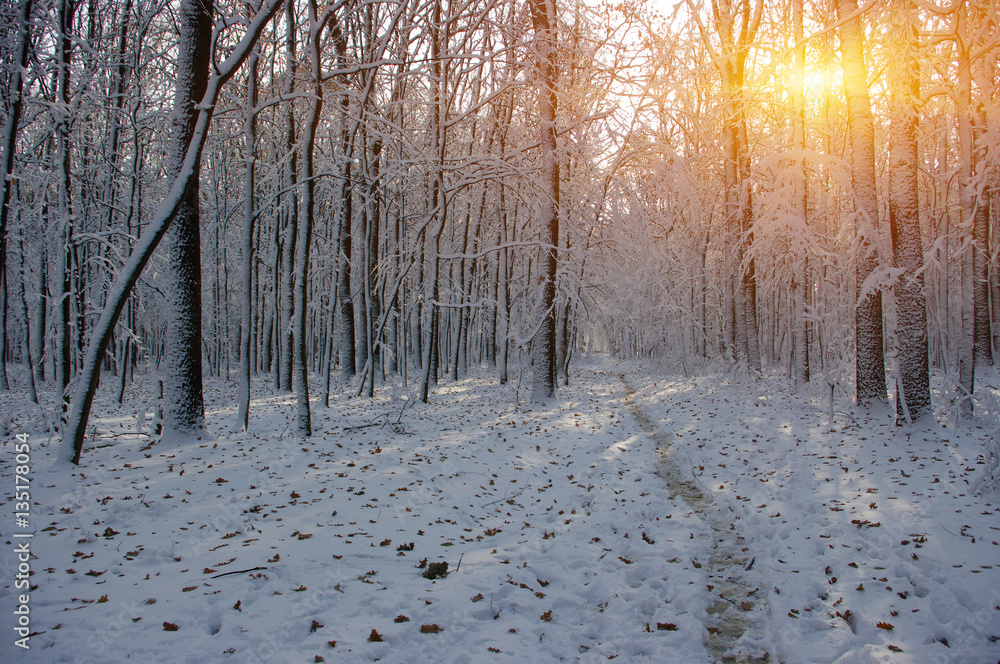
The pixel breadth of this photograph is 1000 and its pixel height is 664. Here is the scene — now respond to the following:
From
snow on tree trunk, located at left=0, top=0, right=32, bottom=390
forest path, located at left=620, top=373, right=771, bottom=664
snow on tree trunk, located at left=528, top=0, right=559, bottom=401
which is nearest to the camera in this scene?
forest path, located at left=620, top=373, right=771, bottom=664

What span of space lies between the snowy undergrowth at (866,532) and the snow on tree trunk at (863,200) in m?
0.85

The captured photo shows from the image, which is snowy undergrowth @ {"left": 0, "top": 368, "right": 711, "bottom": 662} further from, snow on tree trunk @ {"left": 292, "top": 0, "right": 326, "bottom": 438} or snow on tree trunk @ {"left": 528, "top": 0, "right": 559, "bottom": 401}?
snow on tree trunk @ {"left": 528, "top": 0, "right": 559, "bottom": 401}

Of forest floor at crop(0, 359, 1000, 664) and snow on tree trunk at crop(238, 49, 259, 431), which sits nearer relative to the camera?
forest floor at crop(0, 359, 1000, 664)

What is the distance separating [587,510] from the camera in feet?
21.3

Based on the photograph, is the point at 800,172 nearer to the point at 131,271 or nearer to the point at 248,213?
the point at 131,271

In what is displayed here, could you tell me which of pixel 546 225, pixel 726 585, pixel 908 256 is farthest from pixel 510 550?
pixel 546 225

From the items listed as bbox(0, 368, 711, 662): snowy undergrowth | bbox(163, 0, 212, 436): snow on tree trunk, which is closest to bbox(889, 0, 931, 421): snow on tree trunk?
bbox(0, 368, 711, 662): snowy undergrowth

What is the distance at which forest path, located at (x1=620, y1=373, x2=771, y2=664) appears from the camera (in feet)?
12.1

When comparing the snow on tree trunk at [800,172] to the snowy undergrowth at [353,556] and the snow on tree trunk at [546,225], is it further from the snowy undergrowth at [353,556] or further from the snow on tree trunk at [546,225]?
the snow on tree trunk at [546,225]

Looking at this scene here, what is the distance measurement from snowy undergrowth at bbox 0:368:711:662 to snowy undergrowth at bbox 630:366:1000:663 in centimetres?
81

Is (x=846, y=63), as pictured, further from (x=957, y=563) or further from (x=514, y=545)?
(x=514, y=545)

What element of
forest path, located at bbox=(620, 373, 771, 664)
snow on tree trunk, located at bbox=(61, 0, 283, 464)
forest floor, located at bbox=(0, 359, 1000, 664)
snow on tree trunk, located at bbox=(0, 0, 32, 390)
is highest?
snow on tree trunk, located at bbox=(0, 0, 32, 390)

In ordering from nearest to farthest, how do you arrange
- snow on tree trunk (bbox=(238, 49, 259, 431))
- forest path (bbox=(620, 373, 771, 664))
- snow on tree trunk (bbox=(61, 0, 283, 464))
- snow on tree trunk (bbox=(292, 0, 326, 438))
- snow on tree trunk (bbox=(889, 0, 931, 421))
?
forest path (bbox=(620, 373, 771, 664))
snow on tree trunk (bbox=(61, 0, 283, 464))
snow on tree trunk (bbox=(889, 0, 931, 421))
snow on tree trunk (bbox=(292, 0, 326, 438))
snow on tree trunk (bbox=(238, 49, 259, 431))

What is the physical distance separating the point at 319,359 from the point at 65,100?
21505mm
